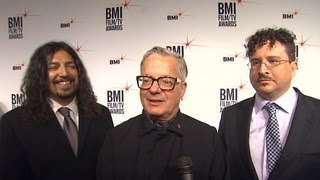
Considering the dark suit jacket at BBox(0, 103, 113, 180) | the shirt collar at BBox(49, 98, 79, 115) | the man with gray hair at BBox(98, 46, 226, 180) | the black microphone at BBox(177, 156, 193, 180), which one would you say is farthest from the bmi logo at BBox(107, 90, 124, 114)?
the black microphone at BBox(177, 156, 193, 180)

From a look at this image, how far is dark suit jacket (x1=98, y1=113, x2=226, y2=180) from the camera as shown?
1.26 meters

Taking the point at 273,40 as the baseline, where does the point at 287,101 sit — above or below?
below

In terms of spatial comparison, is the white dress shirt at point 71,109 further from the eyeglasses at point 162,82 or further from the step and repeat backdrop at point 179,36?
the step and repeat backdrop at point 179,36

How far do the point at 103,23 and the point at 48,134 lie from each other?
124 centimetres

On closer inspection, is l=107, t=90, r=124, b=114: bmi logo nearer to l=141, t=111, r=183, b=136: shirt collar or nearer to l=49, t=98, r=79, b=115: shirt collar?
l=49, t=98, r=79, b=115: shirt collar

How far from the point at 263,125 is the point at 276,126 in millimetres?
64

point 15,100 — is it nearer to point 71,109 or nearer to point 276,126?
point 71,109

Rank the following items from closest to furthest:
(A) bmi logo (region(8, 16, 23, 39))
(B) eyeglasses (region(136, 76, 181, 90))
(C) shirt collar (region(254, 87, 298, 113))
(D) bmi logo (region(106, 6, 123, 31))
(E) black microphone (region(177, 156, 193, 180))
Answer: (E) black microphone (region(177, 156, 193, 180)), (B) eyeglasses (region(136, 76, 181, 90)), (C) shirt collar (region(254, 87, 298, 113)), (D) bmi logo (region(106, 6, 123, 31)), (A) bmi logo (region(8, 16, 23, 39))

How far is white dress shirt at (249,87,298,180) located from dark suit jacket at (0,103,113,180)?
764 millimetres

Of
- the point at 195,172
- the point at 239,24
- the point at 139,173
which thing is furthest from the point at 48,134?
the point at 239,24

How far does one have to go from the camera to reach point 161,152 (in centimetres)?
128

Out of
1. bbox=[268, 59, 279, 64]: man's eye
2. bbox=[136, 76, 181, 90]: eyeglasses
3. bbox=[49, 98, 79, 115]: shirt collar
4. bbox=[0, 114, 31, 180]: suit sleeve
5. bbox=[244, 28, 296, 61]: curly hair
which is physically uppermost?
bbox=[244, 28, 296, 61]: curly hair

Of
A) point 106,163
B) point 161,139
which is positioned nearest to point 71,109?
point 106,163

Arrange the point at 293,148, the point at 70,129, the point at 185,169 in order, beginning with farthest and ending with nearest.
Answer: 1. the point at 70,129
2. the point at 293,148
3. the point at 185,169
